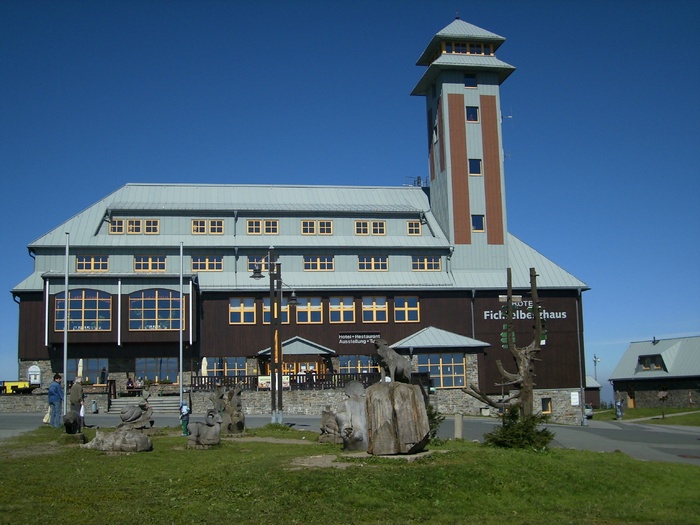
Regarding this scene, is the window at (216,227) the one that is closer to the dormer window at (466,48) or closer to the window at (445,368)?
the window at (445,368)

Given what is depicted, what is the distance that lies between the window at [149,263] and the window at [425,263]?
17292 mm

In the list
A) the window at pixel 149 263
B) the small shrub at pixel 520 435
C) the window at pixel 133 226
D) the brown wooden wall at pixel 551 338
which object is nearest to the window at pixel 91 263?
the window at pixel 149 263

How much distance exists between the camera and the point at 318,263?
56.6 m

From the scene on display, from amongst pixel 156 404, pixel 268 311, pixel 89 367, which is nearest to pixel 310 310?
pixel 268 311

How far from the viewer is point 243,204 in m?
58.5

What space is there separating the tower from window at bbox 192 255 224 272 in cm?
1639

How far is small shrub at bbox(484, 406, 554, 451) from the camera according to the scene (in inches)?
773

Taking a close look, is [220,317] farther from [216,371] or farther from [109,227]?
[109,227]

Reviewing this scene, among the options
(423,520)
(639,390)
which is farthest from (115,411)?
(639,390)

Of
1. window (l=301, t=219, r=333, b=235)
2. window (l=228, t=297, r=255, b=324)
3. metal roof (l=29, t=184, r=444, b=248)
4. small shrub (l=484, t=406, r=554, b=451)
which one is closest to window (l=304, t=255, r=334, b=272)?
metal roof (l=29, t=184, r=444, b=248)

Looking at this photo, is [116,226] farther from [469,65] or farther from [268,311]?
[469,65]

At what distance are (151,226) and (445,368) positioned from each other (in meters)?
22.1

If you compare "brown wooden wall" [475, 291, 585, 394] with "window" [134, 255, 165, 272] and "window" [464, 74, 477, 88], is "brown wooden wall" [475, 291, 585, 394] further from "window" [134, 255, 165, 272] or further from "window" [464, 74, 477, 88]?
"window" [134, 255, 165, 272]

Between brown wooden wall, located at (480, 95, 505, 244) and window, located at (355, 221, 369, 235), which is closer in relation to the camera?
window, located at (355, 221, 369, 235)
